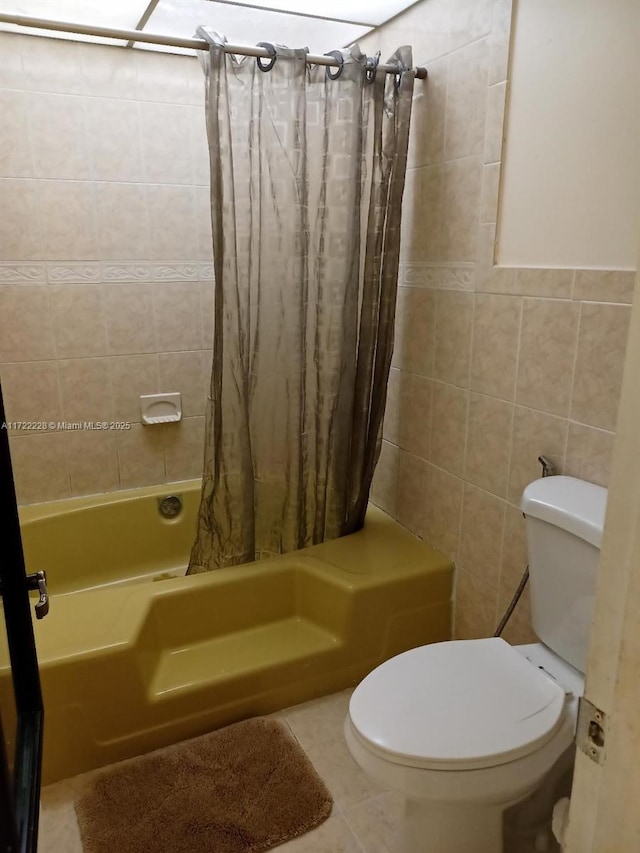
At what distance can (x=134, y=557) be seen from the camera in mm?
2557

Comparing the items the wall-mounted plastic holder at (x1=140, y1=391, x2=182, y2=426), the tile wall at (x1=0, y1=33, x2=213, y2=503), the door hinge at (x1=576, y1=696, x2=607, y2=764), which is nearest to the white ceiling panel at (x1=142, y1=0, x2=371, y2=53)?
→ the tile wall at (x1=0, y1=33, x2=213, y2=503)

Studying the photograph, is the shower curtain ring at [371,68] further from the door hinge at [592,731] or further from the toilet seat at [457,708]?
the door hinge at [592,731]

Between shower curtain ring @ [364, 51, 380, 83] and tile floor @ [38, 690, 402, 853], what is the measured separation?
195 cm

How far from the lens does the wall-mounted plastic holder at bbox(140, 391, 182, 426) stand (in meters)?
2.57

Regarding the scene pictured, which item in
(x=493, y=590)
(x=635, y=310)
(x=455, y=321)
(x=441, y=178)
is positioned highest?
(x=441, y=178)

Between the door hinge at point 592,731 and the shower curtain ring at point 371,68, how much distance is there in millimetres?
1827

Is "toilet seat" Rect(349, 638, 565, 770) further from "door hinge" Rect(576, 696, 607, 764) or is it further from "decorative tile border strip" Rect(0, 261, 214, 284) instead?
"decorative tile border strip" Rect(0, 261, 214, 284)

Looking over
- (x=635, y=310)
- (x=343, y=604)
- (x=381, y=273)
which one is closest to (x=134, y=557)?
(x=343, y=604)

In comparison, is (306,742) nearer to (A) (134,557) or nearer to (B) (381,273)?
(A) (134,557)

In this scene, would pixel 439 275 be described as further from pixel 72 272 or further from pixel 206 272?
pixel 72 272

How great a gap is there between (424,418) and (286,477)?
52cm

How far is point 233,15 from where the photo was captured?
1951mm

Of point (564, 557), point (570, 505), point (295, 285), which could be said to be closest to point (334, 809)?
point (564, 557)

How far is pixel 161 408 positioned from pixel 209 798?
59.3 inches
